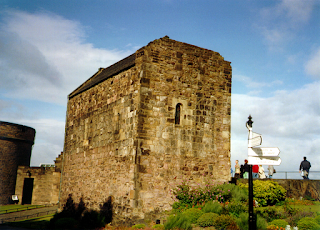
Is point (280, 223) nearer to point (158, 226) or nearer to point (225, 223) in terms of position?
point (225, 223)

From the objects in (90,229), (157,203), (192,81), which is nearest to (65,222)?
(90,229)

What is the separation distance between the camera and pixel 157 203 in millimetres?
14508

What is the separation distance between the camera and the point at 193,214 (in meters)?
13.4

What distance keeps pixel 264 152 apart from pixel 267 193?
7.50m

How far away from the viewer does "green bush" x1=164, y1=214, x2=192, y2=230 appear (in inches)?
494

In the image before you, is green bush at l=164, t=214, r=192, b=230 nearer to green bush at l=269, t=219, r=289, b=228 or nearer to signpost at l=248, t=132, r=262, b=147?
green bush at l=269, t=219, r=289, b=228

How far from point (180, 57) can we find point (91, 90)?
245 inches

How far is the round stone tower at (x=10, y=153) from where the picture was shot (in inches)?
1329

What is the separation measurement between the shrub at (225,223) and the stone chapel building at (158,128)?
9.91 feet

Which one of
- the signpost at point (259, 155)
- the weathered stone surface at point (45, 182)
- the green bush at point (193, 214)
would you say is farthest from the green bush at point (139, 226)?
the weathered stone surface at point (45, 182)

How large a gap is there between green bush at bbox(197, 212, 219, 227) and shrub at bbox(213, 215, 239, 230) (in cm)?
20

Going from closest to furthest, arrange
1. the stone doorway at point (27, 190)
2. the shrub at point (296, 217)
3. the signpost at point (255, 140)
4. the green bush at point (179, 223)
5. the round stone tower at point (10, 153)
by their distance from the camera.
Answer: the signpost at point (255, 140) < the shrub at point (296, 217) < the green bush at point (179, 223) < the round stone tower at point (10, 153) < the stone doorway at point (27, 190)

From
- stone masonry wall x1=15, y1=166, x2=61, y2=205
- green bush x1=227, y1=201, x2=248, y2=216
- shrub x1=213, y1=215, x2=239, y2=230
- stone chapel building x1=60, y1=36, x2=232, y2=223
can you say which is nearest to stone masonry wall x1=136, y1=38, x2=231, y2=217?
stone chapel building x1=60, y1=36, x2=232, y2=223

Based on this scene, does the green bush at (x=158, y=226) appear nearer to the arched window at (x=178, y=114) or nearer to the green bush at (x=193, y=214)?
the green bush at (x=193, y=214)
